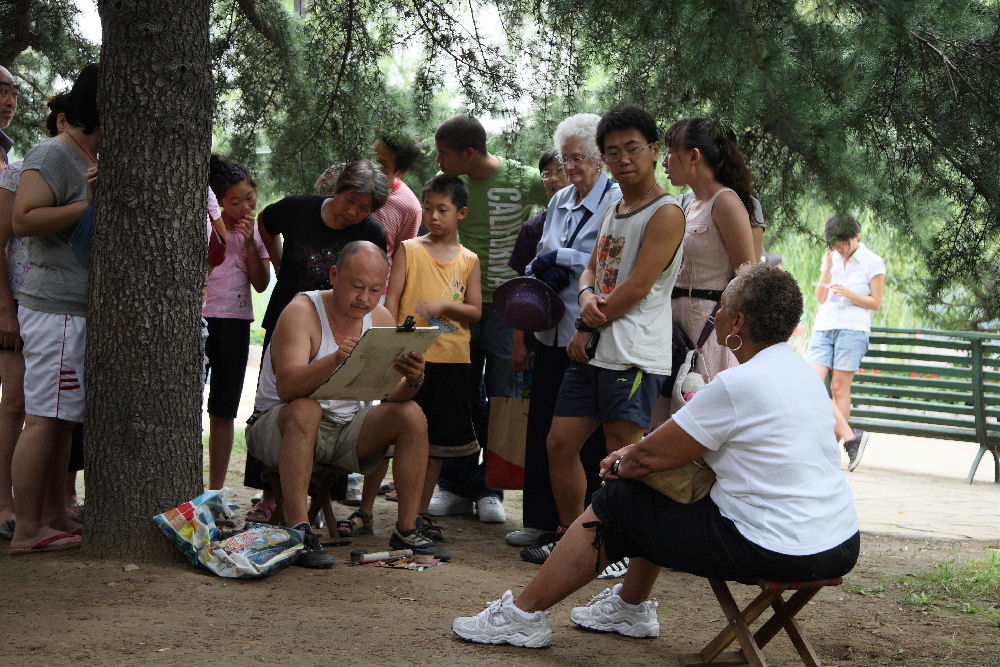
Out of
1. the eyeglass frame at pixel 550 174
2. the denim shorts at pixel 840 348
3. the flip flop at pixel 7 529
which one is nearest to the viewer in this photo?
the flip flop at pixel 7 529

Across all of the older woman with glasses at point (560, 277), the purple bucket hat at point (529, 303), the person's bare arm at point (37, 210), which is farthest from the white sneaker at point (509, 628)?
the person's bare arm at point (37, 210)

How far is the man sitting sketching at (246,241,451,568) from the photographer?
4191 millimetres

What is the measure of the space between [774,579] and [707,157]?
1990 millimetres

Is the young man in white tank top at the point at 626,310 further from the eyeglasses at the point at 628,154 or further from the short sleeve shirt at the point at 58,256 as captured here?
the short sleeve shirt at the point at 58,256

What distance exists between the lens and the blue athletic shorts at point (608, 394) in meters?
4.20

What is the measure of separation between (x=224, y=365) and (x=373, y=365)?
1.31 m

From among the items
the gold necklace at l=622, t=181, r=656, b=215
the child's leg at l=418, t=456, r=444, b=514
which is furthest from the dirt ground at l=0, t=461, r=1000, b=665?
the gold necklace at l=622, t=181, r=656, b=215

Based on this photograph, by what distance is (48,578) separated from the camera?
3758 mm

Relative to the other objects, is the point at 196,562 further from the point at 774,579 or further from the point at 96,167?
the point at 774,579

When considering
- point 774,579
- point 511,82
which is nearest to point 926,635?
point 774,579

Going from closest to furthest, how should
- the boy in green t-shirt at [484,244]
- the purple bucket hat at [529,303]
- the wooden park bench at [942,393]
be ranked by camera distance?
the purple bucket hat at [529,303] → the boy in green t-shirt at [484,244] → the wooden park bench at [942,393]

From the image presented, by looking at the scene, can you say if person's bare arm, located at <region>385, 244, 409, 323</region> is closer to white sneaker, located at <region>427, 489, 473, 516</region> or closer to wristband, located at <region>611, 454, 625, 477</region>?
white sneaker, located at <region>427, 489, 473, 516</region>

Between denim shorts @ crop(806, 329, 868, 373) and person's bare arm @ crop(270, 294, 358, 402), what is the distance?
199 inches

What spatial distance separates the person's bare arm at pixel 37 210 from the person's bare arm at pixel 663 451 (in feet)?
7.93
